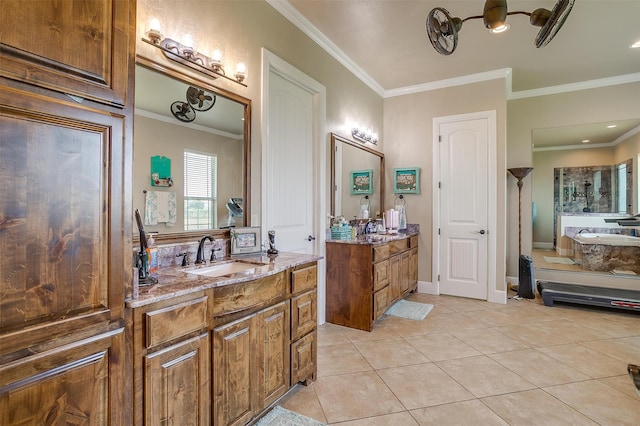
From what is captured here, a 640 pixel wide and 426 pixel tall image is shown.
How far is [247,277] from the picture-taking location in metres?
1.67

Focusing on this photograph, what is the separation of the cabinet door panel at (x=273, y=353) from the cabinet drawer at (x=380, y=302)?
151cm

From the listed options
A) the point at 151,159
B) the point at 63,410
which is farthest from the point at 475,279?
the point at 63,410

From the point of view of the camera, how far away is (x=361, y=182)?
4.31 m

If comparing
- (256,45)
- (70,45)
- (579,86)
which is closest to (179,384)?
(70,45)

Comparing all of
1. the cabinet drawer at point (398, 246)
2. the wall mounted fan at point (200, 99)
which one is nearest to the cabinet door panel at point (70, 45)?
the wall mounted fan at point (200, 99)

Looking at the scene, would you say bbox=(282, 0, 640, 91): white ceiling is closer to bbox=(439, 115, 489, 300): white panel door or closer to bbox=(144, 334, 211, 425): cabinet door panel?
bbox=(439, 115, 489, 300): white panel door

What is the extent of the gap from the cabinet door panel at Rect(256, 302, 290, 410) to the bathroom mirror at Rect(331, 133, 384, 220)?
6.29 ft

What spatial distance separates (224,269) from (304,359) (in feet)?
2.70

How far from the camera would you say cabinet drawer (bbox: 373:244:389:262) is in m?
3.30

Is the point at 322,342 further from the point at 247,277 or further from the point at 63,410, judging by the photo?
the point at 63,410

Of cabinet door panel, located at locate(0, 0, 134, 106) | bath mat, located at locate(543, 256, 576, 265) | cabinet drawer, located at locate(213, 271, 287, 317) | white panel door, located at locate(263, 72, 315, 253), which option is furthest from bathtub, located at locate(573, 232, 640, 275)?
cabinet door panel, located at locate(0, 0, 134, 106)

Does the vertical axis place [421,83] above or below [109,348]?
above

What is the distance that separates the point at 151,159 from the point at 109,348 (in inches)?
44.8

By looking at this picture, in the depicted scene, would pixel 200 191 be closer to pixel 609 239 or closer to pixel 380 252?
pixel 380 252
